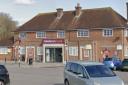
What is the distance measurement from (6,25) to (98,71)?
323 ft

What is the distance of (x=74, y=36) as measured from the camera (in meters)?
72.1

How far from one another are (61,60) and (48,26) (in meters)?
6.77

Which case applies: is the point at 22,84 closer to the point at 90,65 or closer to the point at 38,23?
the point at 90,65

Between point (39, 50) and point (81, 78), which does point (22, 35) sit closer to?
point (39, 50)

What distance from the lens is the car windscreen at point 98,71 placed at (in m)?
19.0

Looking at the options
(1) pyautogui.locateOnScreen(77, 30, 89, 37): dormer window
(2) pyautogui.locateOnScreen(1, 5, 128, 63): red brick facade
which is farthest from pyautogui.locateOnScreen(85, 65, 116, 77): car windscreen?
(1) pyautogui.locateOnScreen(77, 30, 89, 37): dormer window

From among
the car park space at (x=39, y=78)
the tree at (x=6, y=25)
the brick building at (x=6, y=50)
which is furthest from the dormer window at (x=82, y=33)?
the tree at (x=6, y=25)

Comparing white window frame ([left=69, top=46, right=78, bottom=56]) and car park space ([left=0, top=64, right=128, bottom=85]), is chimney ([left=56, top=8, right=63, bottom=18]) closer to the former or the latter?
white window frame ([left=69, top=46, right=78, bottom=56])

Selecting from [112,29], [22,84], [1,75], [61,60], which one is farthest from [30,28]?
[1,75]

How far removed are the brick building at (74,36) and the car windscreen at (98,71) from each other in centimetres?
4654

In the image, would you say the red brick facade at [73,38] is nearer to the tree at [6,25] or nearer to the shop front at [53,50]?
the shop front at [53,50]

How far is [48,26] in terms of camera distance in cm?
7481

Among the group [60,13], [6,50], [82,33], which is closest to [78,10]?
[60,13]

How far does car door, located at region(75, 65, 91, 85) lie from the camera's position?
733 inches
